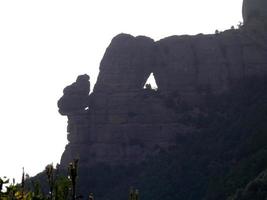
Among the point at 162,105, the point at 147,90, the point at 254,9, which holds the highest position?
the point at 254,9

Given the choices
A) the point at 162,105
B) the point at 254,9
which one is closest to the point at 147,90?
the point at 162,105

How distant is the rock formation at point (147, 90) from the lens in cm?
13500

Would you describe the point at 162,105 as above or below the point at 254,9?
below

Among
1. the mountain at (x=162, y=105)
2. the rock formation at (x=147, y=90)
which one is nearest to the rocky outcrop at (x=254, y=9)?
the mountain at (x=162, y=105)

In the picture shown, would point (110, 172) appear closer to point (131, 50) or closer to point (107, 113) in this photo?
point (107, 113)

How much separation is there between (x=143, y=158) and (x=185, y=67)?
17.6 m

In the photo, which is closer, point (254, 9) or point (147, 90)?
point (147, 90)

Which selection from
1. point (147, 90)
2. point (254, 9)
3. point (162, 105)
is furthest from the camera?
point (254, 9)

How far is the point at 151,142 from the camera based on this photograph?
13425 centimetres

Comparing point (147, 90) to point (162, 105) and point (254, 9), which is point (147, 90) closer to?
point (162, 105)

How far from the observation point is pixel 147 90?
138m

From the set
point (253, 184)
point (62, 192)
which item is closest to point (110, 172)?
point (253, 184)

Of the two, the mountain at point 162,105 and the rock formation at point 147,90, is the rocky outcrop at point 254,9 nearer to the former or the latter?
the mountain at point 162,105

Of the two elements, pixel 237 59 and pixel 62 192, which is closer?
pixel 62 192
